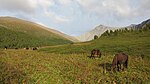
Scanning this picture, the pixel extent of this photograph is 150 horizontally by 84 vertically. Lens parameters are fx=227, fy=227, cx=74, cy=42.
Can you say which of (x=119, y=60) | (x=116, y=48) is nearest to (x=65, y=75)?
(x=119, y=60)

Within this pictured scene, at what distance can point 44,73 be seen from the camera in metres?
19.9

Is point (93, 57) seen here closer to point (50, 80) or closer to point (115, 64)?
point (115, 64)

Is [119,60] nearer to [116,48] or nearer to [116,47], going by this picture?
[116,48]

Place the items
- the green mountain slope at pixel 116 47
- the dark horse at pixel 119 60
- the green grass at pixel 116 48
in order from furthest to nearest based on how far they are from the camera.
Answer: the green mountain slope at pixel 116 47
the green grass at pixel 116 48
the dark horse at pixel 119 60

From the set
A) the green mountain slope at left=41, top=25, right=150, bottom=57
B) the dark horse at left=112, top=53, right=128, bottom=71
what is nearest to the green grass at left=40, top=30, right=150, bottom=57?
the green mountain slope at left=41, top=25, right=150, bottom=57

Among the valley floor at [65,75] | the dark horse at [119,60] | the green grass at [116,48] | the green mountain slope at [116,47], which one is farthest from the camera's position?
the green mountain slope at [116,47]

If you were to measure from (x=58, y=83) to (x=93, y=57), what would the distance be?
15.8 metres

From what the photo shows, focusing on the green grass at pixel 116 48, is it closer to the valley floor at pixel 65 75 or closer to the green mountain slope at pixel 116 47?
the green mountain slope at pixel 116 47

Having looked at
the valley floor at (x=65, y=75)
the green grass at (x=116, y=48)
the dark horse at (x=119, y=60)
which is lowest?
the valley floor at (x=65, y=75)

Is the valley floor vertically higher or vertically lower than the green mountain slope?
lower

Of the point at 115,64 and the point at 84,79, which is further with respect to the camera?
the point at 115,64

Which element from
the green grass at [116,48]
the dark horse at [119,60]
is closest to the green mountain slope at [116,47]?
the green grass at [116,48]

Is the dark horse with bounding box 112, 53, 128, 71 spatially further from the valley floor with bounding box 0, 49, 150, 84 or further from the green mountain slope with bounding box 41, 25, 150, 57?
the green mountain slope with bounding box 41, 25, 150, 57

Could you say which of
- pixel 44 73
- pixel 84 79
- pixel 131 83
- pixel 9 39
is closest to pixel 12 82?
pixel 44 73
